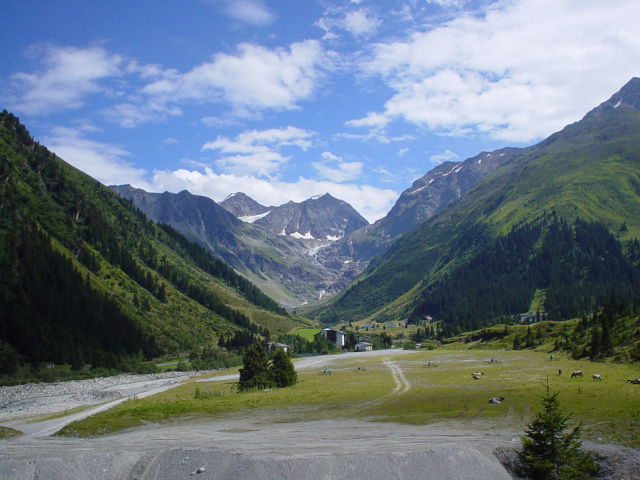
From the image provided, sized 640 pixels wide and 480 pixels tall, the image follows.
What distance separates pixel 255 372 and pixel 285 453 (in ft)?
126

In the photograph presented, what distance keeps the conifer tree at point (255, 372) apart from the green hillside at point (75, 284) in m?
63.3

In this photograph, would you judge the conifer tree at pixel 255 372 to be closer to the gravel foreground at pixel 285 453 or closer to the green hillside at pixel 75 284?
the gravel foreground at pixel 285 453

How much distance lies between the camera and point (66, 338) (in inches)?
4136

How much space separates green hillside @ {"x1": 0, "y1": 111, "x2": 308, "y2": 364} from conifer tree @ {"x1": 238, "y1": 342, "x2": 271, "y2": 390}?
6330 cm

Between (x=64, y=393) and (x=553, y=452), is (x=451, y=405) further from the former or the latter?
(x=64, y=393)

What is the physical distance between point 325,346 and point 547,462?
453ft

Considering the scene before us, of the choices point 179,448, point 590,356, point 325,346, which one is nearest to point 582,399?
point 179,448

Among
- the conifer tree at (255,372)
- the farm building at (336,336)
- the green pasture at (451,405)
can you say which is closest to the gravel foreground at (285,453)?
the green pasture at (451,405)

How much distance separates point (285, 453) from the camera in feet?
86.1

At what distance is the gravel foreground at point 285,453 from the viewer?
2322 cm

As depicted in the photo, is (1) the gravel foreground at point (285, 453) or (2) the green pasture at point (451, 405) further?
(2) the green pasture at point (451, 405)

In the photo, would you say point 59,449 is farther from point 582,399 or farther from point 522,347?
point 522,347

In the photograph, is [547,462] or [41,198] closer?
[547,462]

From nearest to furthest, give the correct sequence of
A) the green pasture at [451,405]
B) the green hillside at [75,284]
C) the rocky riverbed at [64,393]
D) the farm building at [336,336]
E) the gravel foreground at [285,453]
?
the gravel foreground at [285,453] < the green pasture at [451,405] < the rocky riverbed at [64,393] < the green hillside at [75,284] < the farm building at [336,336]
